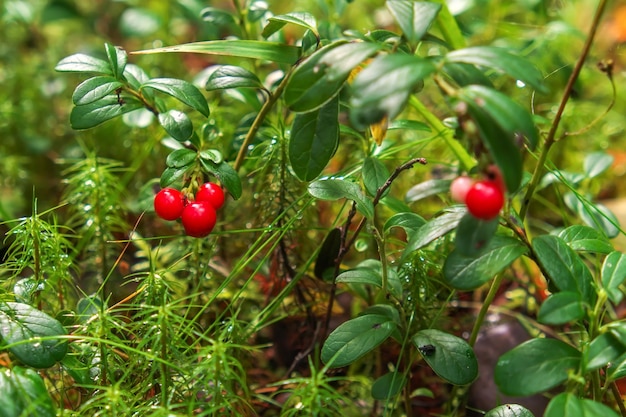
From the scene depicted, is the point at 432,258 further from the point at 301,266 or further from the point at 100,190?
the point at 100,190

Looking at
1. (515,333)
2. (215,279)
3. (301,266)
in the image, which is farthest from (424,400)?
(215,279)

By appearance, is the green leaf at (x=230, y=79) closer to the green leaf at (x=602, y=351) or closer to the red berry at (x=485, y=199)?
the red berry at (x=485, y=199)

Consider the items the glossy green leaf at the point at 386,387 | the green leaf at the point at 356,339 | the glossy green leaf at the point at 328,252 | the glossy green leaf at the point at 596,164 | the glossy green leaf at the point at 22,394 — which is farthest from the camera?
the glossy green leaf at the point at 596,164

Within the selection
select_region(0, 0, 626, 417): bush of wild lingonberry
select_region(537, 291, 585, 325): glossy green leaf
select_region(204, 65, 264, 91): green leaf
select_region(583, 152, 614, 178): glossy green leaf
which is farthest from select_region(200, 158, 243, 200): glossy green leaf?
select_region(583, 152, 614, 178): glossy green leaf

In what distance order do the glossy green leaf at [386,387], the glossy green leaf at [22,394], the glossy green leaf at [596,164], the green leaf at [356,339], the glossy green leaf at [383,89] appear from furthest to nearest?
the glossy green leaf at [596,164]
the glossy green leaf at [386,387]
the green leaf at [356,339]
the glossy green leaf at [22,394]
the glossy green leaf at [383,89]

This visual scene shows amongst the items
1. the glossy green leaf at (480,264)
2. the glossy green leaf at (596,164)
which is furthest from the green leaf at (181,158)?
the glossy green leaf at (596,164)

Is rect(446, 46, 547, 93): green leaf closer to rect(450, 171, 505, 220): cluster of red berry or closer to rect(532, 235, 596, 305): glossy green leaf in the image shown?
rect(450, 171, 505, 220): cluster of red berry
